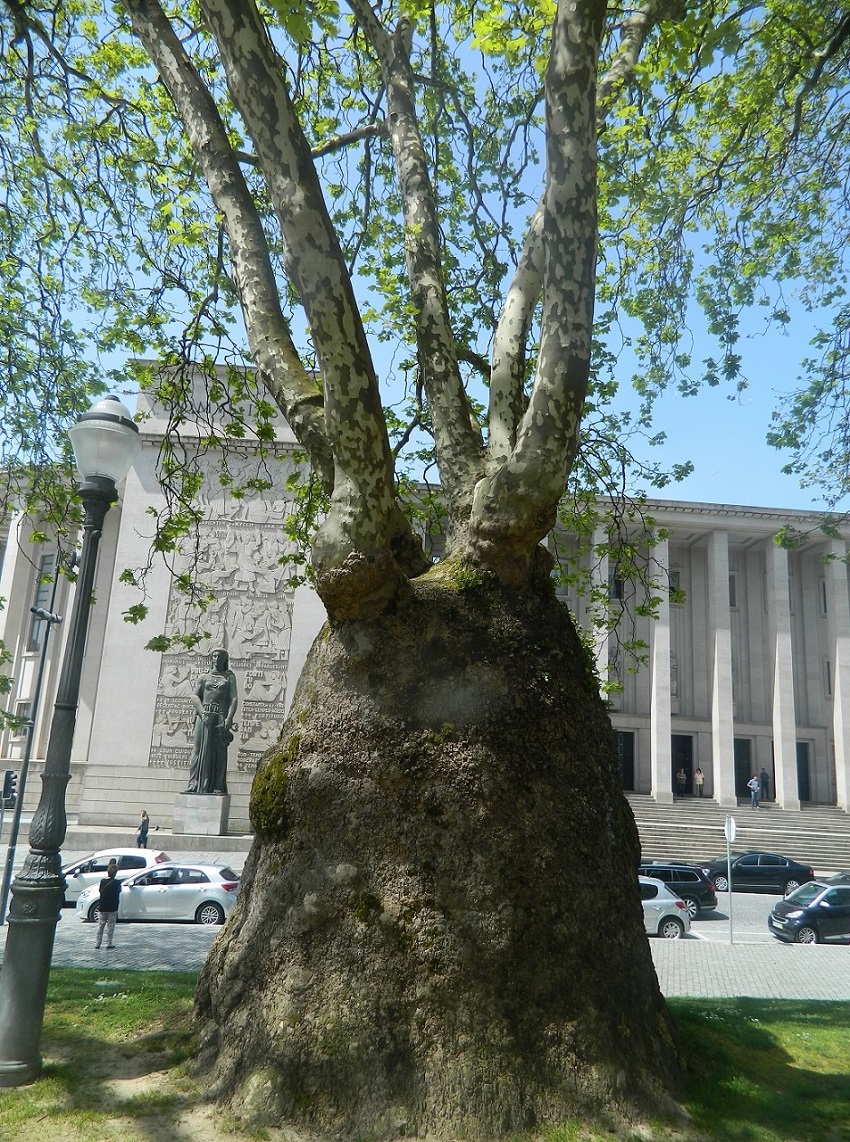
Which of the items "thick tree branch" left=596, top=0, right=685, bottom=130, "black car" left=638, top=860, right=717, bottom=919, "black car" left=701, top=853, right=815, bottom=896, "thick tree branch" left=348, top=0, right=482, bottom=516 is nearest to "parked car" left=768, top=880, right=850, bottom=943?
"black car" left=638, top=860, right=717, bottom=919

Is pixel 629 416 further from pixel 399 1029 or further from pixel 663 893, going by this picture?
pixel 663 893

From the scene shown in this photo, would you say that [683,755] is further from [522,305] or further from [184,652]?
[522,305]

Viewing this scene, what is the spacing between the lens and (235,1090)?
15.4 feet

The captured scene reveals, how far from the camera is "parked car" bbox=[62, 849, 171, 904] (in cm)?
1791

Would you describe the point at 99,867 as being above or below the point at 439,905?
below

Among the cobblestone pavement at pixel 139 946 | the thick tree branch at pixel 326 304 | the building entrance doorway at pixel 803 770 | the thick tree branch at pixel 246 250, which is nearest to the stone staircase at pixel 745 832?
the building entrance doorway at pixel 803 770

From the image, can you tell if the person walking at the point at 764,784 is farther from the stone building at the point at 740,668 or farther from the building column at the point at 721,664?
the building column at the point at 721,664

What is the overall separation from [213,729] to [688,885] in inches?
553

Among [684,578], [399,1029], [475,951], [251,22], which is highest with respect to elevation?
[684,578]

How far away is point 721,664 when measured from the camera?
42000 mm

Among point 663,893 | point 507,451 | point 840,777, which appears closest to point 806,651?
point 840,777

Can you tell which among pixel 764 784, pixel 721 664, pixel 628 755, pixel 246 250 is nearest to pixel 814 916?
pixel 246 250

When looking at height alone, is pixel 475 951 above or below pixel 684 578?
below

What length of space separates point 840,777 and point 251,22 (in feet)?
→ 145
